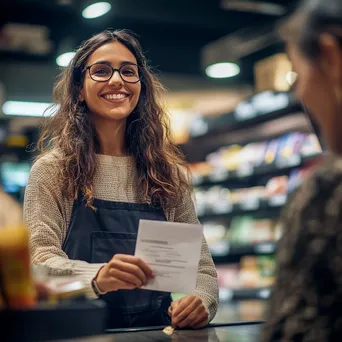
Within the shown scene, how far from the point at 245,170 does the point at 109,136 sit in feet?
15.3

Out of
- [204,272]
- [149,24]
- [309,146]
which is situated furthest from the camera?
[149,24]

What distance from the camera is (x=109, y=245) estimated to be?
2404 millimetres

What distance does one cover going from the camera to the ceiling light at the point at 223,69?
324 inches

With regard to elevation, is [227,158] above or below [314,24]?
above

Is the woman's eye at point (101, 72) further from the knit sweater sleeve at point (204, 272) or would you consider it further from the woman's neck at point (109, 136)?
the knit sweater sleeve at point (204, 272)

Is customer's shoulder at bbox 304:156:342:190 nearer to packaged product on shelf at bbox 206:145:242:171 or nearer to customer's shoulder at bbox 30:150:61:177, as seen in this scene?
customer's shoulder at bbox 30:150:61:177

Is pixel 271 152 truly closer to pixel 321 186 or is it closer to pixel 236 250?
pixel 236 250

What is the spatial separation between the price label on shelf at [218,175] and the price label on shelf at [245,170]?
20cm

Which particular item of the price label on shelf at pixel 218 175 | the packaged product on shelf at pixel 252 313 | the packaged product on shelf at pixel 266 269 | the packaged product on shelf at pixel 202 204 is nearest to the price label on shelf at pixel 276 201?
the packaged product on shelf at pixel 266 269

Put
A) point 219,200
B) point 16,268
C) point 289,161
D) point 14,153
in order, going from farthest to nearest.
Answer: point 14,153 → point 219,200 → point 289,161 → point 16,268

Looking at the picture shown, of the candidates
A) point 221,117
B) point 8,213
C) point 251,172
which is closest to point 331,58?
point 8,213

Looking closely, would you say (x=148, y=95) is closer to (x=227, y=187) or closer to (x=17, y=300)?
(x=17, y=300)

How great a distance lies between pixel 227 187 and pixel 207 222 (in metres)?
0.54

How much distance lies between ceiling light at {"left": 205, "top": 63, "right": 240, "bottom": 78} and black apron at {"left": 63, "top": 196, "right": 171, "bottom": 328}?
19.6 ft
